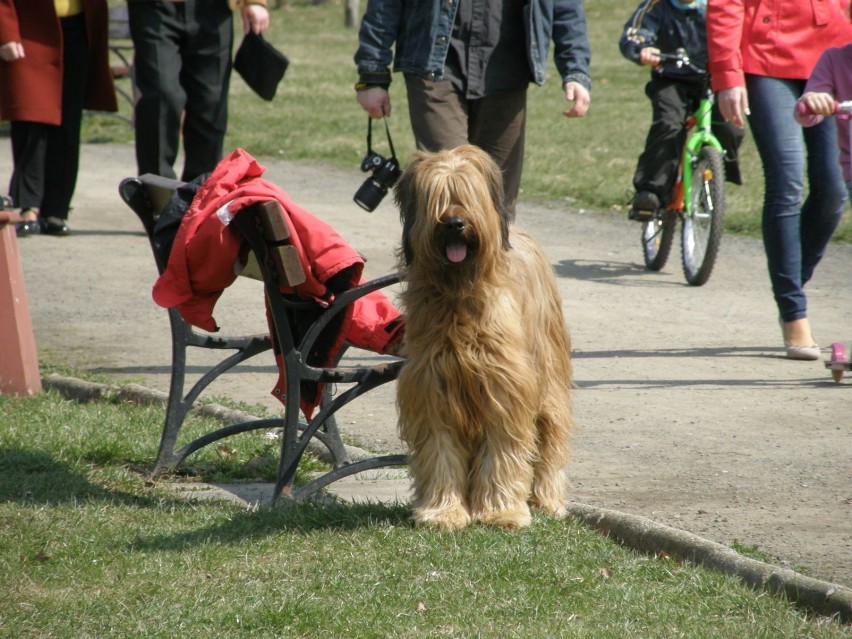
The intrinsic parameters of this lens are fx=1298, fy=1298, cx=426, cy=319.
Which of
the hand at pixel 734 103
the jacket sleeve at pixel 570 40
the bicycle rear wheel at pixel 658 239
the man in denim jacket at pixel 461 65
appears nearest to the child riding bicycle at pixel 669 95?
the bicycle rear wheel at pixel 658 239

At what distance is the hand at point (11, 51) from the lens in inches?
356

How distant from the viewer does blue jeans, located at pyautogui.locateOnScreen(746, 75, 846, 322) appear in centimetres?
645

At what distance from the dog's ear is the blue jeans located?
2.83 m

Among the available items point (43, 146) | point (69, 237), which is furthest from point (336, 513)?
point (69, 237)

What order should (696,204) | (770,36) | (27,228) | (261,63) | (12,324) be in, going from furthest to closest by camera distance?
1. (27,228)
2. (696,204)
3. (261,63)
4. (770,36)
5. (12,324)

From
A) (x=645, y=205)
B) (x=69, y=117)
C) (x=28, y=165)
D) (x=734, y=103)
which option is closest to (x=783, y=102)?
(x=734, y=103)

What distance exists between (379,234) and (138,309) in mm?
2867

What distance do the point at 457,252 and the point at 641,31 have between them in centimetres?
560

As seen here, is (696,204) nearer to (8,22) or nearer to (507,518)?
(8,22)

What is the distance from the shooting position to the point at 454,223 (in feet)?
Result: 13.4

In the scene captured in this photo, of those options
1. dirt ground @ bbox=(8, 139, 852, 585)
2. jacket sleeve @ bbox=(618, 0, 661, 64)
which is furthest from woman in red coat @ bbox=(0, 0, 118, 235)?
jacket sleeve @ bbox=(618, 0, 661, 64)

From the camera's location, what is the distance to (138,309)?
8.39 metres

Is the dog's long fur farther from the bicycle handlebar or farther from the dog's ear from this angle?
the bicycle handlebar

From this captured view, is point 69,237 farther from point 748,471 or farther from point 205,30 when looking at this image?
point 748,471
